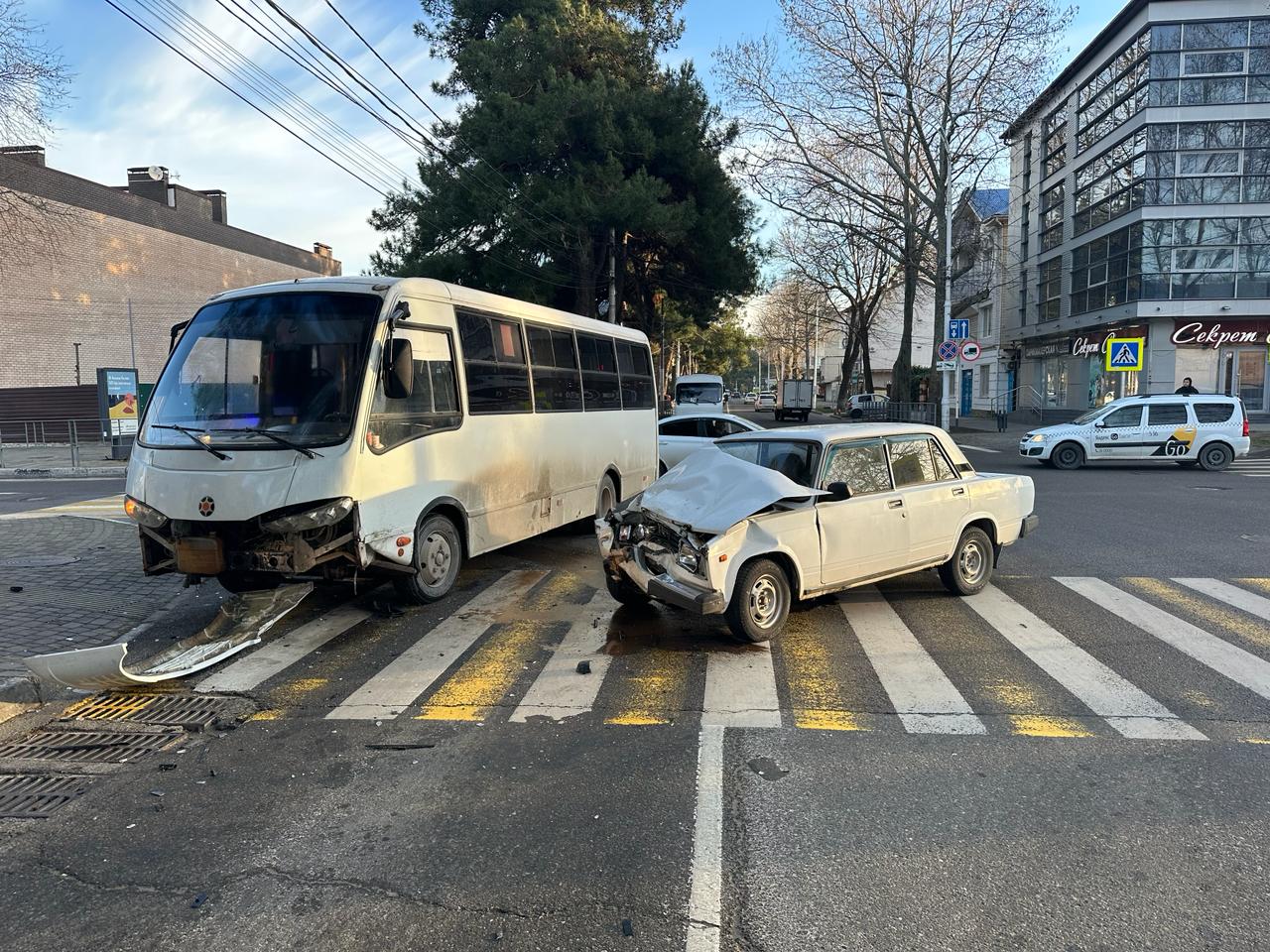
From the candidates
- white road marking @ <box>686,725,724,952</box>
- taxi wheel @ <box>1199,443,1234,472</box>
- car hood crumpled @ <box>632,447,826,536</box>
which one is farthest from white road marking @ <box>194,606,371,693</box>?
taxi wheel @ <box>1199,443,1234,472</box>

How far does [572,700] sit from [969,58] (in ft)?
107

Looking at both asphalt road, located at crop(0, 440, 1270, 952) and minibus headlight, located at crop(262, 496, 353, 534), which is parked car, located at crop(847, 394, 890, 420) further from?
minibus headlight, located at crop(262, 496, 353, 534)

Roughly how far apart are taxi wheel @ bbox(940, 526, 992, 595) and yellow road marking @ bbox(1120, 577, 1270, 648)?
1.53m

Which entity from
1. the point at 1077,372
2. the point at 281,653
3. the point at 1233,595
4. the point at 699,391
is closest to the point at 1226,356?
the point at 1077,372

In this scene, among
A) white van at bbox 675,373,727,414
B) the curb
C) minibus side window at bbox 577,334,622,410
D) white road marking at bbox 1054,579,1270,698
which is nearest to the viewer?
white road marking at bbox 1054,579,1270,698

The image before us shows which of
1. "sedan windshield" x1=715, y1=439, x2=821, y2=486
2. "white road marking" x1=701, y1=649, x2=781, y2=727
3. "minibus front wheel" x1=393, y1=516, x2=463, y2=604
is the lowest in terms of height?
"white road marking" x1=701, y1=649, x2=781, y2=727

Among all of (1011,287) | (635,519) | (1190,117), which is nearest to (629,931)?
(635,519)

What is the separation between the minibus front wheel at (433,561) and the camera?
7.33m

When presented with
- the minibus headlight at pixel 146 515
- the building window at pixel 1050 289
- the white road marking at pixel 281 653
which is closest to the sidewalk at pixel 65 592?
the minibus headlight at pixel 146 515

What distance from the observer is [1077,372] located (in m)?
41.1

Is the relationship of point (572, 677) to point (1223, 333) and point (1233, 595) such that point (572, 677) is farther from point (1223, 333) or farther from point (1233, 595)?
point (1223, 333)

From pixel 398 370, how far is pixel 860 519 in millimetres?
3843

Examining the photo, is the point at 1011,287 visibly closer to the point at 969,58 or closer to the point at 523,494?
the point at 969,58

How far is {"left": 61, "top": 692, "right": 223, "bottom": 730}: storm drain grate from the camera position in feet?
16.6
